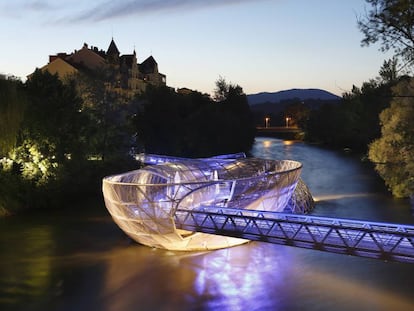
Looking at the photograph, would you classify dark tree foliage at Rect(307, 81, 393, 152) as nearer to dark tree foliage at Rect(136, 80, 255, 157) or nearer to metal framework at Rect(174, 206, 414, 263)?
dark tree foliage at Rect(136, 80, 255, 157)

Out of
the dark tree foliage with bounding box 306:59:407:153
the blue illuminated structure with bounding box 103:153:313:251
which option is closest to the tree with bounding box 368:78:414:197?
the blue illuminated structure with bounding box 103:153:313:251

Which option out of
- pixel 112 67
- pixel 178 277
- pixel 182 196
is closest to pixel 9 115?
pixel 112 67

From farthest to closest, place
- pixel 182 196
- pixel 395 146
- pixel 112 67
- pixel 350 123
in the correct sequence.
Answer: pixel 350 123
pixel 112 67
pixel 395 146
pixel 182 196

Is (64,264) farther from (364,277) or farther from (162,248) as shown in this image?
(364,277)

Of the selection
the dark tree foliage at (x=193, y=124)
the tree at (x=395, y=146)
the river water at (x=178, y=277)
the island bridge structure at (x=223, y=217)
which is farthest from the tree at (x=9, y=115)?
the tree at (x=395, y=146)

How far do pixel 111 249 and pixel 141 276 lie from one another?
143 inches

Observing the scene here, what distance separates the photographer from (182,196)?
→ 17.5 metres

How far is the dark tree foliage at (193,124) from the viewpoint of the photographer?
4797 cm

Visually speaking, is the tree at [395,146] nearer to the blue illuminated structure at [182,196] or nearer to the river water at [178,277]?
the blue illuminated structure at [182,196]

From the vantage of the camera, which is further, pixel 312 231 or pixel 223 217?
pixel 223 217

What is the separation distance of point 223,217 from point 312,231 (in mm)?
3207

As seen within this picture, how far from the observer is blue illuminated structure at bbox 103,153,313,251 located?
17047mm

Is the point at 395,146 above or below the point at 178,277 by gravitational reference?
above

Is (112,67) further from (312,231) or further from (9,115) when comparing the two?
(312,231)
